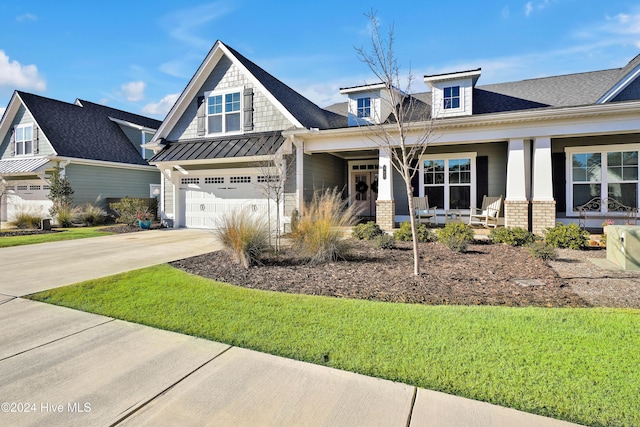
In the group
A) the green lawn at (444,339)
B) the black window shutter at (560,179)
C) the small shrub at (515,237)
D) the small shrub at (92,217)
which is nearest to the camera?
the green lawn at (444,339)

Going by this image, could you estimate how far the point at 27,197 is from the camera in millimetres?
19000

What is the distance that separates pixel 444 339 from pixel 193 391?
7.63ft

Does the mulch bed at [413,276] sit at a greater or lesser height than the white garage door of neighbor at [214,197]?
lesser

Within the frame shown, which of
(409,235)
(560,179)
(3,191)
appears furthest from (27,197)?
(560,179)

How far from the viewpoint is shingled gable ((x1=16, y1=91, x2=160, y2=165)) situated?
18234 mm

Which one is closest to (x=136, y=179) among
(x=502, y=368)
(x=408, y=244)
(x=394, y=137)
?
(x=394, y=137)

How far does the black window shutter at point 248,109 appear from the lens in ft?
44.0

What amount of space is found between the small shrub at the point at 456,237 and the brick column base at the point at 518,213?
249 centimetres

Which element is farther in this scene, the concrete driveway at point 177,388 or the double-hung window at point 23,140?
the double-hung window at point 23,140

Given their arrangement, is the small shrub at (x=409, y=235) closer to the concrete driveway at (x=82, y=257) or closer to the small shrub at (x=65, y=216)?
the concrete driveway at (x=82, y=257)

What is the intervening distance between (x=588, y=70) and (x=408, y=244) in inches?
485

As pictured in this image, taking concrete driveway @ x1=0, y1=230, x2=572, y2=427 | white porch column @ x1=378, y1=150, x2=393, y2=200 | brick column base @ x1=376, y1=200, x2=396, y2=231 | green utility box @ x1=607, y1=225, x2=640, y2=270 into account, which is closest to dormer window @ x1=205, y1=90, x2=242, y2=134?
white porch column @ x1=378, y1=150, x2=393, y2=200

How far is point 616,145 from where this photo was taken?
11.3 meters

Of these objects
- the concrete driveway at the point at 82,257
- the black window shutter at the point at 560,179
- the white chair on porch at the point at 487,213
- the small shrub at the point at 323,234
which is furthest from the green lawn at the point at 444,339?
the black window shutter at the point at 560,179
